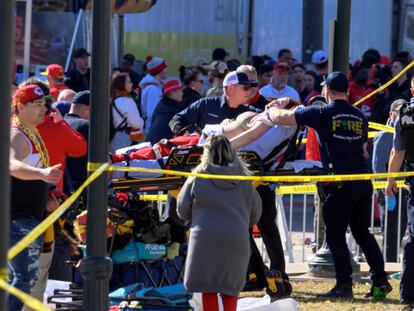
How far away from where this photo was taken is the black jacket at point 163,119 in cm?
1311

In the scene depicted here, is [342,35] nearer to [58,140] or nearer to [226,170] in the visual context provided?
[226,170]

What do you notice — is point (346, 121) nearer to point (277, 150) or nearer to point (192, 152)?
point (277, 150)

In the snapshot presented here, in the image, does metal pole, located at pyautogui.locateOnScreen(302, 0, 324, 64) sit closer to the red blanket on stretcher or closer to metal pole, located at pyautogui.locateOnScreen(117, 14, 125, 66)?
metal pole, located at pyautogui.locateOnScreen(117, 14, 125, 66)

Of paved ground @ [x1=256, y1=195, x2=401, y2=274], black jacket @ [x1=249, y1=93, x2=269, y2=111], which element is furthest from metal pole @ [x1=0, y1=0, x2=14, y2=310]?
paved ground @ [x1=256, y1=195, x2=401, y2=274]

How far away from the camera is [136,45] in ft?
71.2

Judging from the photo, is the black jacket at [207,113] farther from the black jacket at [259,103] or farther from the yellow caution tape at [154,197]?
the yellow caution tape at [154,197]

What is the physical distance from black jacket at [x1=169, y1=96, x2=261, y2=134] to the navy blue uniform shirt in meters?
1.02

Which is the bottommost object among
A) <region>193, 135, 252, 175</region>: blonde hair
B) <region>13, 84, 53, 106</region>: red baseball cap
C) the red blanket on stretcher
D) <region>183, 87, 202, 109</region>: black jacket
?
the red blanket on stretcher

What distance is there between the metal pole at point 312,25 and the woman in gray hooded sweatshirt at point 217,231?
13570 millimetres

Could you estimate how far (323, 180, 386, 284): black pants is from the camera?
9211 mm

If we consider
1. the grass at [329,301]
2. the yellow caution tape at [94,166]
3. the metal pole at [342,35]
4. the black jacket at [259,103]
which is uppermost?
the metal pole at [342,35]

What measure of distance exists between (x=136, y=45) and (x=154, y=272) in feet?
44.0

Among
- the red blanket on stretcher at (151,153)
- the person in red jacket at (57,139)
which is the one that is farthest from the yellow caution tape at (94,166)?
the red blanket on stretcher at (151,153)

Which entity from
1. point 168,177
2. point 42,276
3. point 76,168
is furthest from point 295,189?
point 42,276
